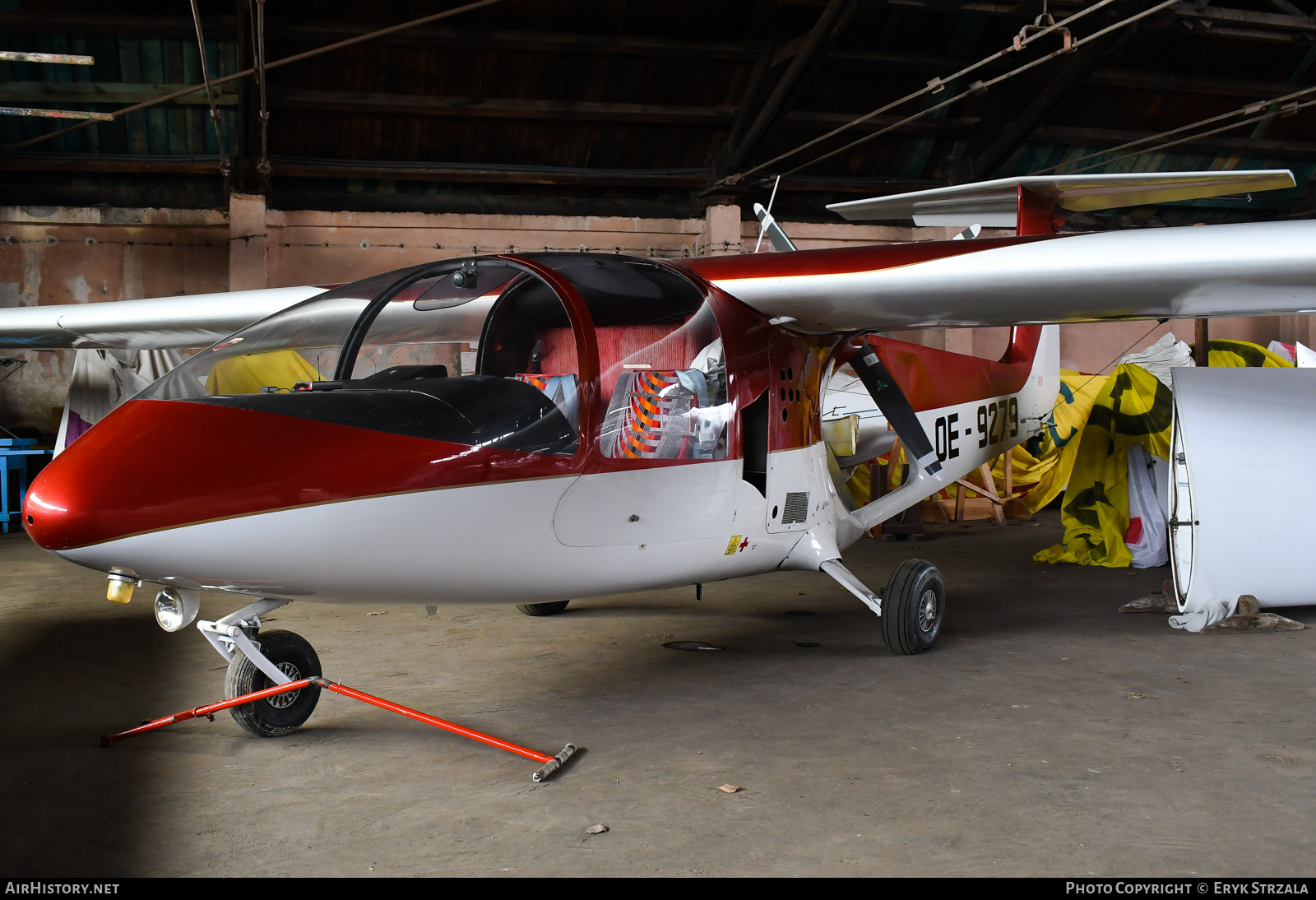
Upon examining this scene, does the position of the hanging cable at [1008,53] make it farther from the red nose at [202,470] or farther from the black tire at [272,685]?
the black tire at [272,685]

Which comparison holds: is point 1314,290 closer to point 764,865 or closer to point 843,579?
point 843,579

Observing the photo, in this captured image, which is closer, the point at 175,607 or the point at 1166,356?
the point at 175,607

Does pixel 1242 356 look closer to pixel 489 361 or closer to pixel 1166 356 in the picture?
pixel 1166 356

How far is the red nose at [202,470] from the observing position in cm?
261

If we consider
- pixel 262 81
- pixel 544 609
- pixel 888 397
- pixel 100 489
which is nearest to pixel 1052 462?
pixel 888 397

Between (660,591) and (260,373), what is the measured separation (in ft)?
13.7

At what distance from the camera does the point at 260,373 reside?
3422 mm

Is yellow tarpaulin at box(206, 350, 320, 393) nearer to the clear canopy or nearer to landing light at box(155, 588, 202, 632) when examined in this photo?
the clear canopy

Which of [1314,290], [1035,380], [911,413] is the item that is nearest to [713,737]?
[911,413]

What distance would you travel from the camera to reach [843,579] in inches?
195

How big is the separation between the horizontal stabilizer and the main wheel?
2.58 metres

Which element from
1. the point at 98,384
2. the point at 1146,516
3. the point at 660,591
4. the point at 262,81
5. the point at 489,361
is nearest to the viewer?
the point at 489,361

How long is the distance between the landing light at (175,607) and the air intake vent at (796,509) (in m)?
2.66

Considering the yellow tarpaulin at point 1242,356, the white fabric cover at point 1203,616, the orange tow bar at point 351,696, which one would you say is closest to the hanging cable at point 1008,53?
the yellow tarpaulin at point 1242,356
